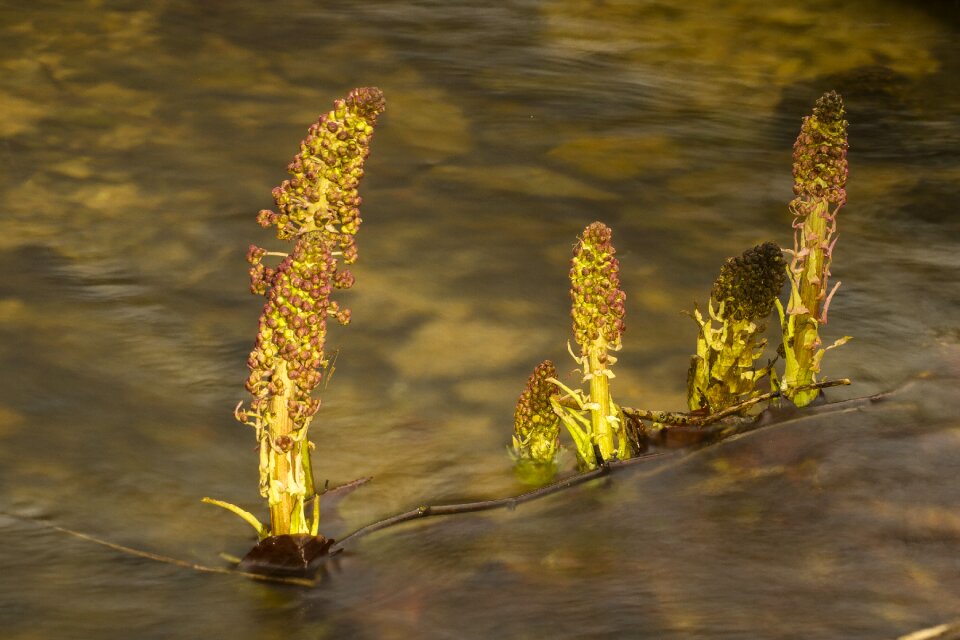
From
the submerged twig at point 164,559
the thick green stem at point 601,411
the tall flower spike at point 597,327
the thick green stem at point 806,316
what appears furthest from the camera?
the thick green stem at point 806,316

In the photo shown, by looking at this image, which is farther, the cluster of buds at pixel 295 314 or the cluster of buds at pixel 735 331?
the cluster of buds at pixel 735 331

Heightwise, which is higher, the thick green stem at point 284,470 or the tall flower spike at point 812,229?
the tall flower spike at point 812,229

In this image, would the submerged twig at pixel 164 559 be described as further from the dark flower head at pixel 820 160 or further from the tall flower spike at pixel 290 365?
the dark flower head at pixel 820 160

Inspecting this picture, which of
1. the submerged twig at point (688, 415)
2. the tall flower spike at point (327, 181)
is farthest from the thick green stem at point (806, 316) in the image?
the tall flower spike at point (327, 181)

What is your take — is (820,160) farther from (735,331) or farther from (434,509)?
(434,509)

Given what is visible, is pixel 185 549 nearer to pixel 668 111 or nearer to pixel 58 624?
pixel 58 624

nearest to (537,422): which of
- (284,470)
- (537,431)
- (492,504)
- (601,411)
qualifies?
(537,431)

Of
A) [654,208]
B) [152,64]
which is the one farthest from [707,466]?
[152,64]
